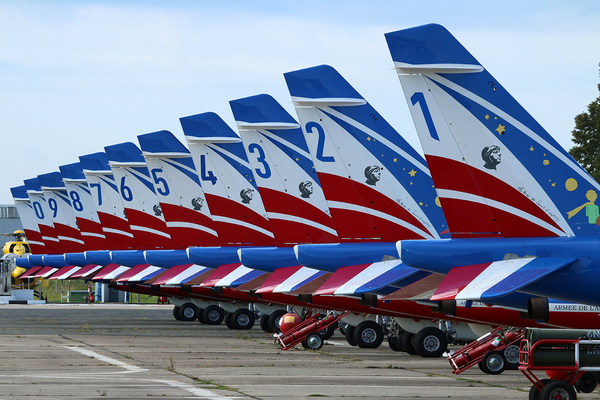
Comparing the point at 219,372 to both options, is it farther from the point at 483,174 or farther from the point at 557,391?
the point at 483,174

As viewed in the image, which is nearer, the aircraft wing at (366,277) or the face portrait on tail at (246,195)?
the aircraft wing at (366,277)

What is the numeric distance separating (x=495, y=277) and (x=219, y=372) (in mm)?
8031

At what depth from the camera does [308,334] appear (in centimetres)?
2431

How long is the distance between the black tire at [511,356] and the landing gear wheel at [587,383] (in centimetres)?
425

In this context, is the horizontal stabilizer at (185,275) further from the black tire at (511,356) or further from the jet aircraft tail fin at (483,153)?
the jet aircraft tail fin at (483,153)

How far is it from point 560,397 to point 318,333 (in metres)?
11.9

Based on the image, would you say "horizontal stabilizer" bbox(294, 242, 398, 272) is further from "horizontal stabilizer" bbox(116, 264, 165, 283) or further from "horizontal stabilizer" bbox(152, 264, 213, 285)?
"horizontal stabilizer" bbox(116, 264, 165, 283)

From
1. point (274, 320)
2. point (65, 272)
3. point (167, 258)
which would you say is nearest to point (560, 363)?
point (274, 320)

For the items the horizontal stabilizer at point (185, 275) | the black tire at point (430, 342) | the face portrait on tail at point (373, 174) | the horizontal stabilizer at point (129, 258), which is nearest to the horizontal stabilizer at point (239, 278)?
the horizontal stabilizer at point (185, 275)

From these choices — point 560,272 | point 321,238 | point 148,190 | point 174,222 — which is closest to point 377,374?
point 321,238

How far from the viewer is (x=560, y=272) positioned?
485 inches

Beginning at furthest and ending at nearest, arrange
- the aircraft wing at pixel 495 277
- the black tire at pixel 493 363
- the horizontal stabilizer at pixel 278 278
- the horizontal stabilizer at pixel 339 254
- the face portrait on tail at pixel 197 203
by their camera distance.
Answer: the face portrait on tail at pixel 197 203, the horizontal stabilizer at pixel 278 278, the horizontal stabilizer at pixel 339 254, the black tire at pixel 493 363, the aircraft wing at pixel 495 277

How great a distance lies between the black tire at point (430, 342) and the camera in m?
21.7

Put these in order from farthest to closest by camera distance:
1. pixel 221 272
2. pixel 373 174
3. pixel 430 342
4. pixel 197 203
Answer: pixel 197 203, pixel 221 272, pixel 430 342, pixel 373 174
